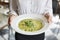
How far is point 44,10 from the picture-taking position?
109 centimetres

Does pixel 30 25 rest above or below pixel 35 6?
below

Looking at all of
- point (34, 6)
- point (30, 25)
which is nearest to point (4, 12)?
point (34, 6)

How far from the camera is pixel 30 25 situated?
37.9 inches

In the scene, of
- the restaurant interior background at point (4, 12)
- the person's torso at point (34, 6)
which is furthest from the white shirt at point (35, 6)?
the restaurant interior background at point (4, 12)

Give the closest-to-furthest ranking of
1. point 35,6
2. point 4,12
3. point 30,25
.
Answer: point 30,25, point 35,6, point 4,12

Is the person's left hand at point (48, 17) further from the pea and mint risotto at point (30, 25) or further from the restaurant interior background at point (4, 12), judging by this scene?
the restaurant interior background at point (4, 12)

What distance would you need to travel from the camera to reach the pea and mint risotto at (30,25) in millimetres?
950

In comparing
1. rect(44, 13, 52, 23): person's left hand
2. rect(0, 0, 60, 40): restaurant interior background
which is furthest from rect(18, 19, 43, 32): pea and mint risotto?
rect(0, 0, 60, 40): restaurant interior background

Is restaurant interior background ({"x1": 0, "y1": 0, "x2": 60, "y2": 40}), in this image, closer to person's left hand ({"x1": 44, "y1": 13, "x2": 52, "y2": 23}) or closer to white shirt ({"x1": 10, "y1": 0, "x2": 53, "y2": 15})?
white shirt ({"x1": 10, "y1": 0, "x2": 53, "y2": 15})

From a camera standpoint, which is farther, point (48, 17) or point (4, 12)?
point (4, 12)

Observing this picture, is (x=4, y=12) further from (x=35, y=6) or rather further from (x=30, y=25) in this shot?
(x=30, y=25)

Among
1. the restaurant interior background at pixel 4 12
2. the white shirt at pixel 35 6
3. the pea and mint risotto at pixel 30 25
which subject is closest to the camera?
the pea and mint risotto at pixel 30 25

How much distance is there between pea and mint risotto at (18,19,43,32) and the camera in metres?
0.95

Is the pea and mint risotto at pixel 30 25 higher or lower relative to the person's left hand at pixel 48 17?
lower
